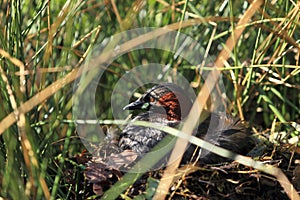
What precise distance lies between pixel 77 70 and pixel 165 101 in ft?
1.93

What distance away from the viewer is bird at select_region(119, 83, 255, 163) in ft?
9.07

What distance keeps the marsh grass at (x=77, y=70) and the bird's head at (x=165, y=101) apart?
0.29m

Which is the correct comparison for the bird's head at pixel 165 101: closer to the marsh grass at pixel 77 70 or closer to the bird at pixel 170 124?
the bird at pixel 170 124

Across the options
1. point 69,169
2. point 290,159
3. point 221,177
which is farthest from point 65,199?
point 290,159

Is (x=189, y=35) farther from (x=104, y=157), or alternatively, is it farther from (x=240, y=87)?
(x=104, y=157)

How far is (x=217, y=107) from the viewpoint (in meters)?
3.32

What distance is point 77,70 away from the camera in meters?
2.49

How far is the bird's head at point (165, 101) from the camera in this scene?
2.89 metres

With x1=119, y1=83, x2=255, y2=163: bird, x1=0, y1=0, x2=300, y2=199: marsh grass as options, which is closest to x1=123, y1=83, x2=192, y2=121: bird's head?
x1=119, y1=83, x2=255, y2=163: bird

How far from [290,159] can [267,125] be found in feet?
2.29

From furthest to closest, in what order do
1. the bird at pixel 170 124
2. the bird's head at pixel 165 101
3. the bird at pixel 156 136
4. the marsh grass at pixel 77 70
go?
1. the bird's head at pixel 165 101
2. the bird at pixel 170 124
3. the bird at pixel 156 136
4. the marsh grass at pixel 77 70

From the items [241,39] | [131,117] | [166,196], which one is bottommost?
[166,196]

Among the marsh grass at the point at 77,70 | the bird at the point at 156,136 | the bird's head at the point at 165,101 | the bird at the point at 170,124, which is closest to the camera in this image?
the marsh grass at the point at 77,70

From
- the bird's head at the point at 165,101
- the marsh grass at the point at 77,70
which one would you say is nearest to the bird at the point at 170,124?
the bird's head at the point at 165,101
